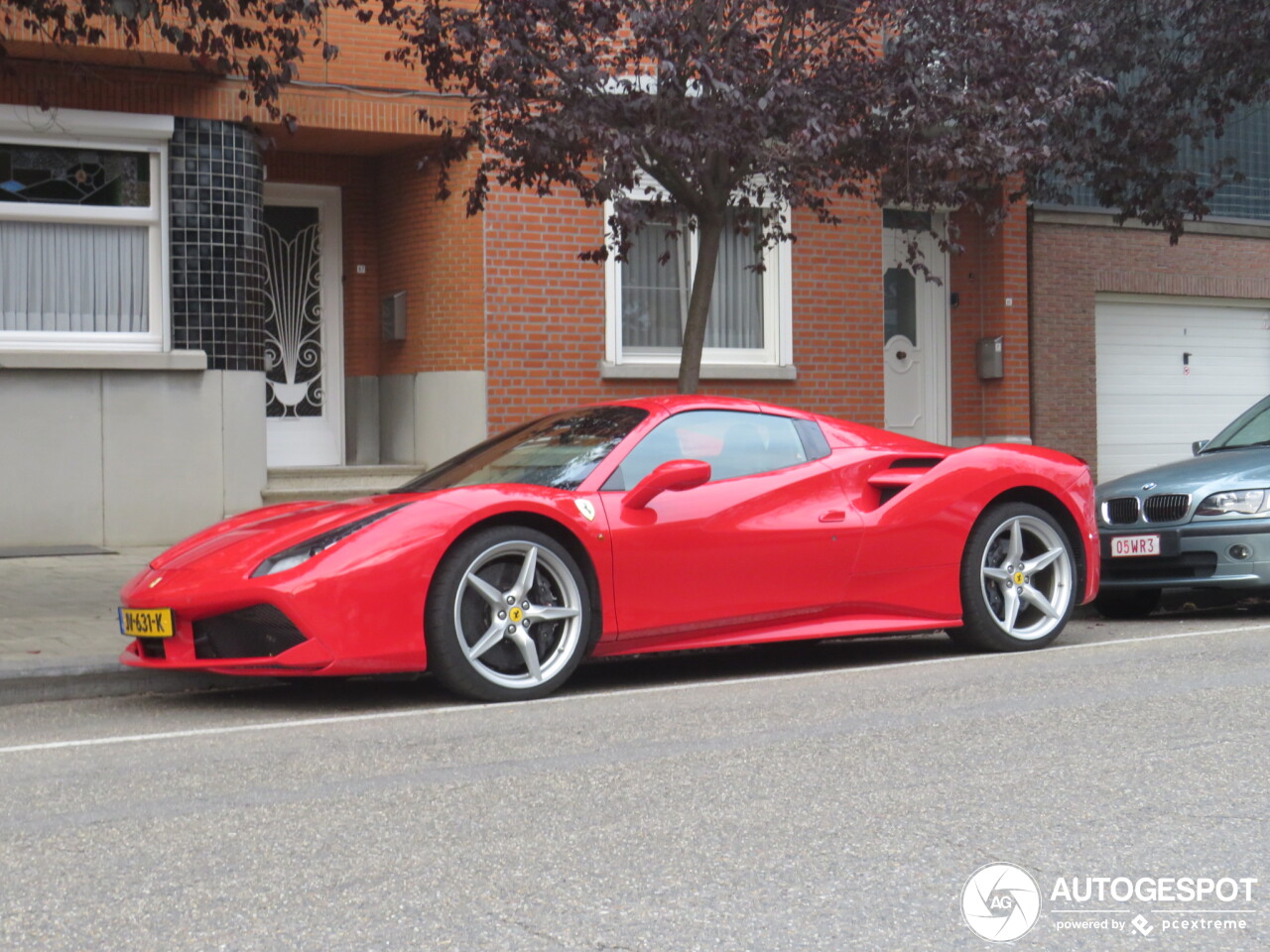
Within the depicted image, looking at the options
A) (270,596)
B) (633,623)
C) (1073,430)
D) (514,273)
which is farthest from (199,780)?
(1073,430)

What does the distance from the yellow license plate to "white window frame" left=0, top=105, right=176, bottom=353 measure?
21.9 feet

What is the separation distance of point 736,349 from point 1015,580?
773cm

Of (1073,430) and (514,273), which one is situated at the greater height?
(514,273)

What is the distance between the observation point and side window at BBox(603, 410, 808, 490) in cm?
748

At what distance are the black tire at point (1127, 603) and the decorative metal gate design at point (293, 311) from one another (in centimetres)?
798

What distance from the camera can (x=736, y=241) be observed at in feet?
52.2

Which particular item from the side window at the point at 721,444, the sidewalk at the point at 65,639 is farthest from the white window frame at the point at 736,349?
the side window at the point at 721,444

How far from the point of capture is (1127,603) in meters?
10.2

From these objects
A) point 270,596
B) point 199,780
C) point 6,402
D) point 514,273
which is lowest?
point 199,780

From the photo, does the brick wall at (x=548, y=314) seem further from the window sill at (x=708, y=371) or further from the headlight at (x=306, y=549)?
the headlight at (x=306, y=549)

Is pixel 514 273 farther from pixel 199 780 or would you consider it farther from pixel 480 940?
pixel 480 940

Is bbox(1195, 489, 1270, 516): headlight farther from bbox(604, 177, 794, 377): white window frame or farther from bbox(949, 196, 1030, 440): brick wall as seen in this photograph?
bbox(949, 196, 1030, 440): brick wall

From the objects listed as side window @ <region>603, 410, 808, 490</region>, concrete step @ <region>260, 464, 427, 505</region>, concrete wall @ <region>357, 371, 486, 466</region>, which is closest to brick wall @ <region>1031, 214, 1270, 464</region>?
concrete wall @ <region>357, 371, 486, 466</region>

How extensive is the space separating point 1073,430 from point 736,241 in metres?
4.70
